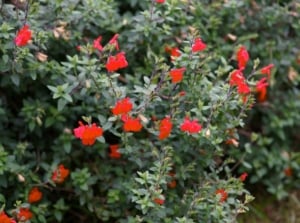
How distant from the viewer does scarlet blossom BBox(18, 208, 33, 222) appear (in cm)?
233

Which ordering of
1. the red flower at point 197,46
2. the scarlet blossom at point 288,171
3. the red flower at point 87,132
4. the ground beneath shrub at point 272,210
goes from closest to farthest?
the red flower at point 87,132 < the red flower at point 197,46 < the ground beneath shrub at point 272,210 < the scarlet blossom at point 288,171

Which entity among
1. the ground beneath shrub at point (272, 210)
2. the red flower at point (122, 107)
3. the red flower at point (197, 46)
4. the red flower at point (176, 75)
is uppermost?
the red flower at point (197, 46)

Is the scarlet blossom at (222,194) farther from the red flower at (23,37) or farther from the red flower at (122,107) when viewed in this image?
the red flower at (23,37)

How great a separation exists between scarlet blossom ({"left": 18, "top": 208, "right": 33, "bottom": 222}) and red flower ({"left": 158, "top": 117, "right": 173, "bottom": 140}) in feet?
2.10

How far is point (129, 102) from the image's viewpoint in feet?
7.55

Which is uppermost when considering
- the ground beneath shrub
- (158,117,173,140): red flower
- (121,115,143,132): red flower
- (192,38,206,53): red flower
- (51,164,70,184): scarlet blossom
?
(192,38,206,53): red flower

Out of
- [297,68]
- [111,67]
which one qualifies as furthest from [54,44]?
[297,68]

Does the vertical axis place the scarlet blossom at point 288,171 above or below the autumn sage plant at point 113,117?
below

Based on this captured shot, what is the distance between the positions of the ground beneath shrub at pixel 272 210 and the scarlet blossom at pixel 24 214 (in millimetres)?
1252

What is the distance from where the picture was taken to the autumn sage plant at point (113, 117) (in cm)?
238

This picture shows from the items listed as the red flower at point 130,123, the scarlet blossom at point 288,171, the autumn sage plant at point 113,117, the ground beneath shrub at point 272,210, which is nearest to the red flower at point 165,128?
the autumn sage plant at point 113,117

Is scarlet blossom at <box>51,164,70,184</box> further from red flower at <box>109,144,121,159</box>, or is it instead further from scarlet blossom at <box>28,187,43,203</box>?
red flower at <box>109,144,121,159</box>

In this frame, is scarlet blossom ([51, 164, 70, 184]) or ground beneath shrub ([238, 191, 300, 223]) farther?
ground beneath shrub ([238, 191, 300, 223])

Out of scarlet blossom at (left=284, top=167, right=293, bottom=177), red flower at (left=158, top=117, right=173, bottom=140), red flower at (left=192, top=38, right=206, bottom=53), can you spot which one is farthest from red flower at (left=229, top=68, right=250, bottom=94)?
scarlet blossom at (left=284, top=167, right=293, bottom=177)
